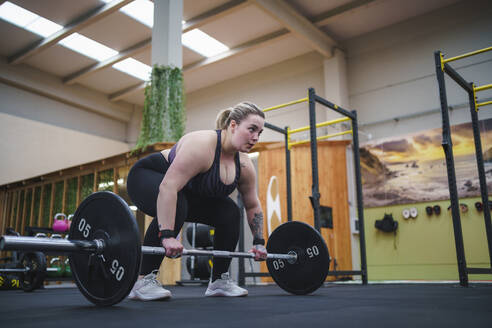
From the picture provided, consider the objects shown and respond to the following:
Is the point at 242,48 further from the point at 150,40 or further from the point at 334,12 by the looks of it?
the point at 334,12

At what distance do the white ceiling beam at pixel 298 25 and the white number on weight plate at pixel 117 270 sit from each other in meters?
5.73

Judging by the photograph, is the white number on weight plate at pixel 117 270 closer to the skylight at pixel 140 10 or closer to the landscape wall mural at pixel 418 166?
the landscape wall mural at pixel 418 166

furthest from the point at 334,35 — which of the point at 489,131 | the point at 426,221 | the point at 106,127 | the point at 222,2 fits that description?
the point at 106,127

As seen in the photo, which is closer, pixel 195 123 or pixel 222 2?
pixel 222 2

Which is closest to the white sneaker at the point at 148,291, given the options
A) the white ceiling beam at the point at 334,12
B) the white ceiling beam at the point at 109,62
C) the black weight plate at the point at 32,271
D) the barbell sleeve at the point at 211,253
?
the barbell sleeve at the point at 211,253

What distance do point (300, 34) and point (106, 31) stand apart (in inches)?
136

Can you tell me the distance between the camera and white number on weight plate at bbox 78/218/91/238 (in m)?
1.46

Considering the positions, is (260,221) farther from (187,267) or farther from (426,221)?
(426,221)

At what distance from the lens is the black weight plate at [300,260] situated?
207 centimetres

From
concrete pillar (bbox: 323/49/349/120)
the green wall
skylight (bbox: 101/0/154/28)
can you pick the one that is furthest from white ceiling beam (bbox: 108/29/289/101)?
the green wall

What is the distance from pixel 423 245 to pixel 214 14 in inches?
189

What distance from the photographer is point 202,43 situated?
793cm

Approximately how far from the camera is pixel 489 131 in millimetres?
5914

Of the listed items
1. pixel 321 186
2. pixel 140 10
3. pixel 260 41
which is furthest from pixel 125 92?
pixel 321 186
